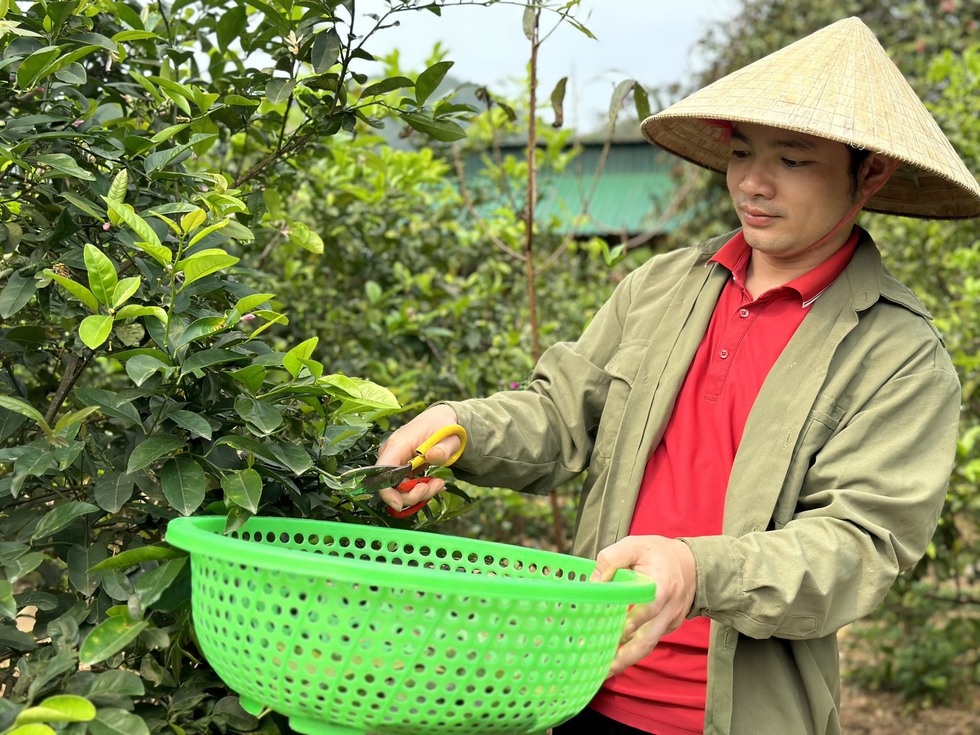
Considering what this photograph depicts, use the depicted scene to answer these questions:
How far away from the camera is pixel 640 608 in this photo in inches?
52.6

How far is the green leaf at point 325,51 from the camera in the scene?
5.72 feet

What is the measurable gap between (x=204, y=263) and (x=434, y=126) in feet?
1.98

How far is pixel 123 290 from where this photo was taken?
1.34 m

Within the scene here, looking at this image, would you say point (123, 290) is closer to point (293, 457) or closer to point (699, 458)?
point (293, 457)

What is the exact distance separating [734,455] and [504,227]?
2.30 meters

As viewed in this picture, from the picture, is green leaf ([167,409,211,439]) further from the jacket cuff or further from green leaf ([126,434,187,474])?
the jacket cuff

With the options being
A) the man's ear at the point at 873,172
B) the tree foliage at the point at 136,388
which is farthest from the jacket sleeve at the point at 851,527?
the tree foliage at the point at 136,388

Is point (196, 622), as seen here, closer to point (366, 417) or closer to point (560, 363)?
point (366, 417)

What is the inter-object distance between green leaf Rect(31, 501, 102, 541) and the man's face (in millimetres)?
1142

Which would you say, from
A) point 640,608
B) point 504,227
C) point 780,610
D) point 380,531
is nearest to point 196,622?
point 380,531

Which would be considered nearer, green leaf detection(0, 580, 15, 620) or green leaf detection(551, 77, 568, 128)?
green leaf detection(0, 580, 15, 620)

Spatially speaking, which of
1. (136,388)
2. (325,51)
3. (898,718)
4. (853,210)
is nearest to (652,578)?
(136,388)

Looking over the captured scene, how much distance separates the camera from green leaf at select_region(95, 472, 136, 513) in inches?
53.3

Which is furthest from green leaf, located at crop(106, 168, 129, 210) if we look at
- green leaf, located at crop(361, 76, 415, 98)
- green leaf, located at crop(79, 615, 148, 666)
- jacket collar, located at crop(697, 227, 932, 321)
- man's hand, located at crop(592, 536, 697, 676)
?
jacket collar, located at crop(697, 227, 932, 321)
